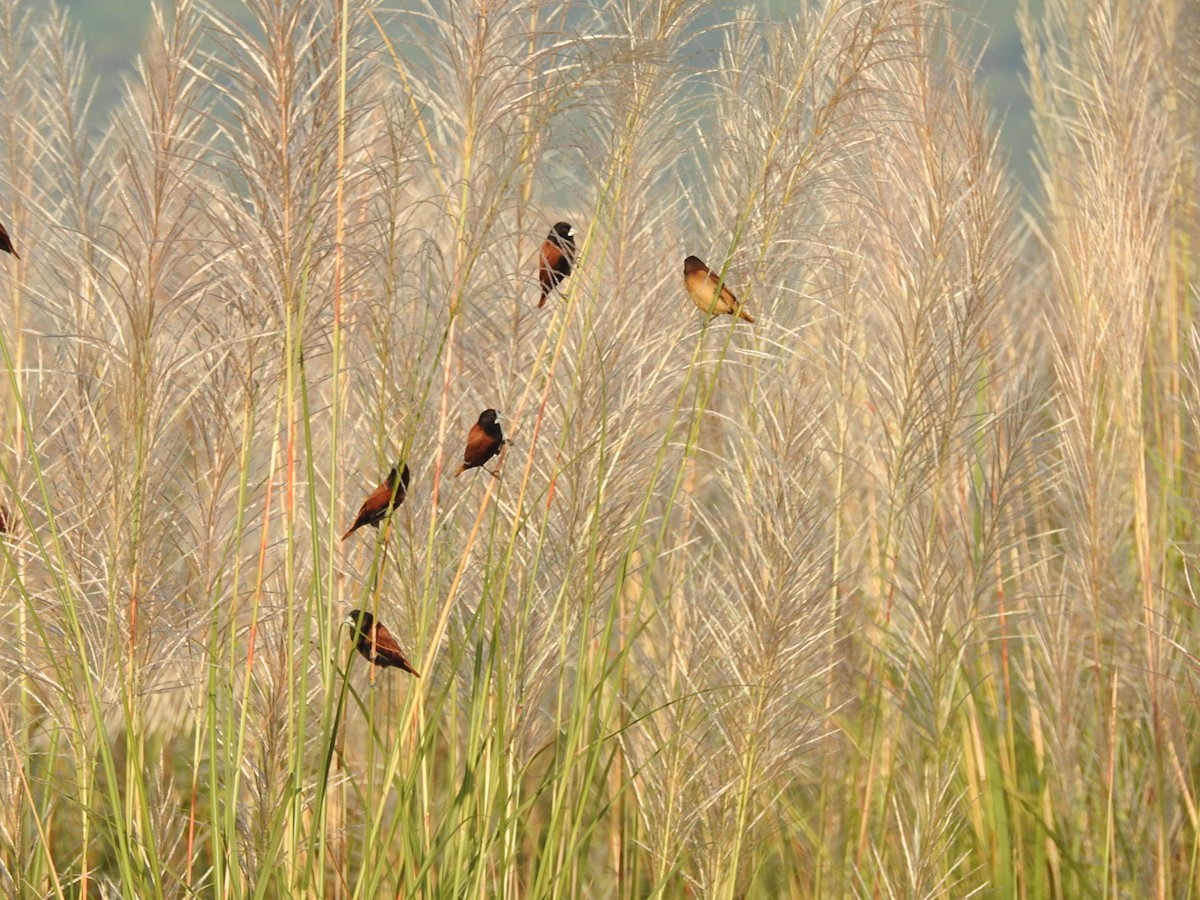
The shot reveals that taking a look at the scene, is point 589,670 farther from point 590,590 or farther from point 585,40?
point 585,40

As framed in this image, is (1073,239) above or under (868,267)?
above

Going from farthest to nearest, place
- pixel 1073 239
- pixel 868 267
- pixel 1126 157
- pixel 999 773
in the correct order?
pixel 999 773, pixel 1073 239, pixel 1126 157, pixel 868 267

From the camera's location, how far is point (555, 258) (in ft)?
7.38

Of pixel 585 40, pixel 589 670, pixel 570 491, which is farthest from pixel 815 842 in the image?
pixel 585 40

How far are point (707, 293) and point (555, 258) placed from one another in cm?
26

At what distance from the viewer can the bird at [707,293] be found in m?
2.23

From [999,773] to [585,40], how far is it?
231cm

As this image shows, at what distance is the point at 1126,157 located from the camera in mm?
3016

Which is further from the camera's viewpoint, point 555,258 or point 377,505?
point 555,258

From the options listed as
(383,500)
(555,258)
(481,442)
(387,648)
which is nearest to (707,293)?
(555,258)

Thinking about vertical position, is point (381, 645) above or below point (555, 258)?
below

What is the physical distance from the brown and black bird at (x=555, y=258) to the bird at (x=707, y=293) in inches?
7.8

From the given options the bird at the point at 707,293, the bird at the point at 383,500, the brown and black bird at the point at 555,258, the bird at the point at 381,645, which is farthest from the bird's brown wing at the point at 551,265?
the bird at the point at 381,645

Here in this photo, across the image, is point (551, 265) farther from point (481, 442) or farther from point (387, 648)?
point (387, 648)
